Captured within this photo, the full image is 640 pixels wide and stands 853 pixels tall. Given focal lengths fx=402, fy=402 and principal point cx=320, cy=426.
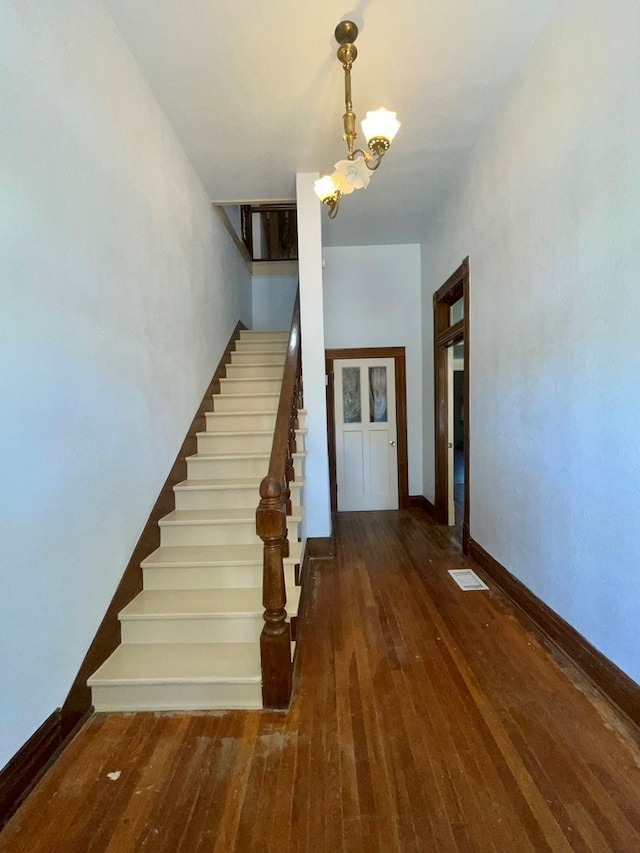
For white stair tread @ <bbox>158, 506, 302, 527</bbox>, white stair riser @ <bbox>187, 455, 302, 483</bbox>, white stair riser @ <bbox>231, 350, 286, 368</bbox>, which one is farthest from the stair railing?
white stair riser @ <bbox>231, 350, 286, 368</bbox>

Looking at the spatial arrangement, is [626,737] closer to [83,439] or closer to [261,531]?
[261,531]

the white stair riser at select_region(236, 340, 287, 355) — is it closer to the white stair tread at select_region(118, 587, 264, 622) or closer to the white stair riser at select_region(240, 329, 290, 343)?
the white stair riser at select_region(240, 329, 290, 343)

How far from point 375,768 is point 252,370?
10.8 feet

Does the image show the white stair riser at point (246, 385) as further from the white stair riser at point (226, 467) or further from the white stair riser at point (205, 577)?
the white stair riser at point (205, 577)

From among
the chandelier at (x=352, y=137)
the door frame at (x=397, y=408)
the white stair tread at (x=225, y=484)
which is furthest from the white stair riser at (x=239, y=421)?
the chandelier at (x=352, y=137)

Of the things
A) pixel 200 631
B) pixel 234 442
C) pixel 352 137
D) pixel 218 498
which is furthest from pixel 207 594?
pixel 352 137

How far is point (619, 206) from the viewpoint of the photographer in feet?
5.45

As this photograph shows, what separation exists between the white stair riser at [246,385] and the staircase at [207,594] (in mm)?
428

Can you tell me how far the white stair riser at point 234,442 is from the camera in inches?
128

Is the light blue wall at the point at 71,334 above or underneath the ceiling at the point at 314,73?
underneath

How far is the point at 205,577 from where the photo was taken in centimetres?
234

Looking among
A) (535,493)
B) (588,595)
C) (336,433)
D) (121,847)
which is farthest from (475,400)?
(121,847)

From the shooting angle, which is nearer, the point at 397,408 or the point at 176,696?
the point at 176,696

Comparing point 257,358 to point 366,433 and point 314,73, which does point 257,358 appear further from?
point 314,73
